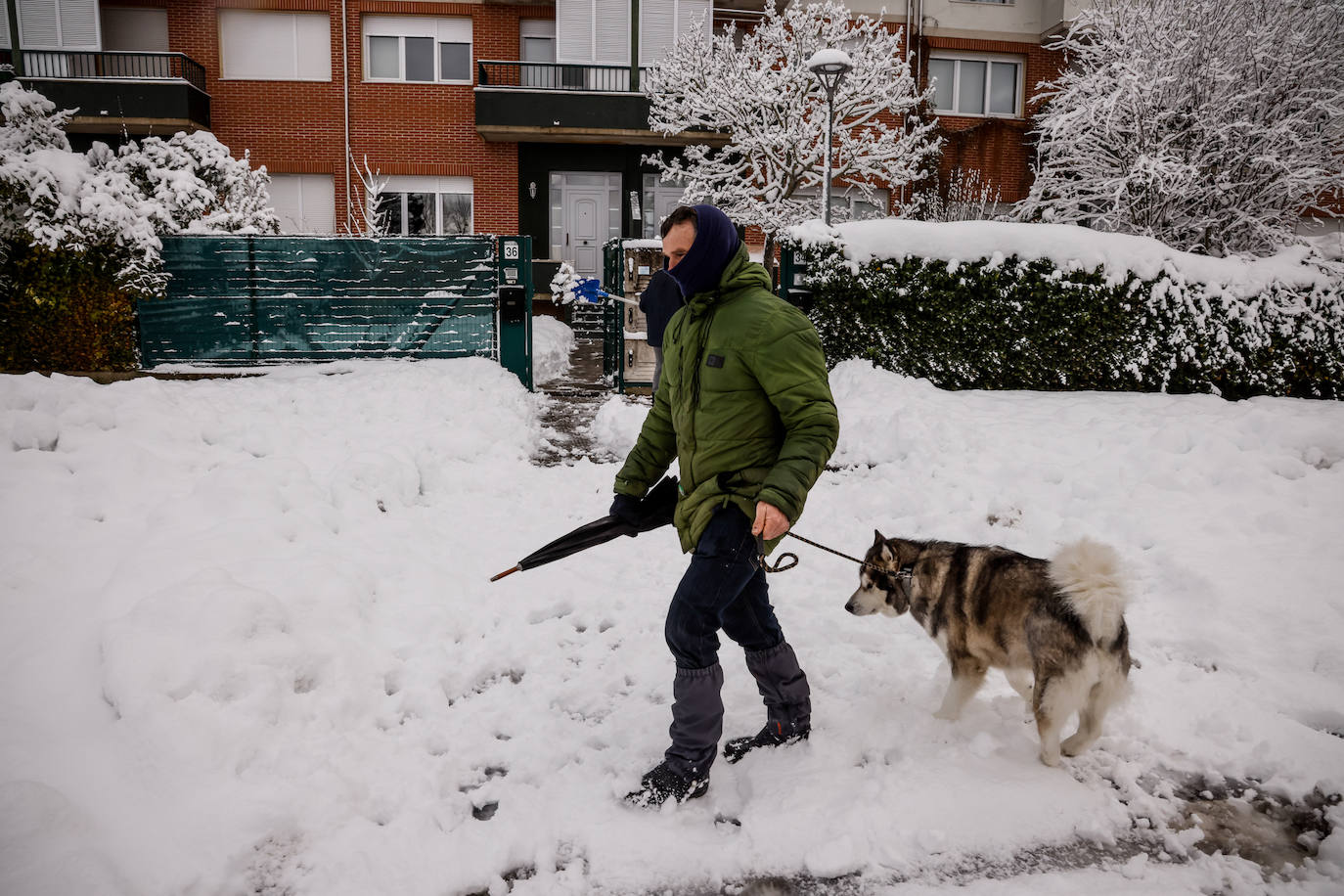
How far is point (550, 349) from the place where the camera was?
15203 millimetres

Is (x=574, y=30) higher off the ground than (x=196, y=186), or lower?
higher

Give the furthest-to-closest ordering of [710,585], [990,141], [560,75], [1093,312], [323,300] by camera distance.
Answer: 1. [990,141]
2. [560,75]
3. [323,300]
4. [1093,312]
5. [710,585]

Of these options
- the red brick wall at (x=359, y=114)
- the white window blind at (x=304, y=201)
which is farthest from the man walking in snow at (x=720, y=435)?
the white window blind at (x=304, y=201)

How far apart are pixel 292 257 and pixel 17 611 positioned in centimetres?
848

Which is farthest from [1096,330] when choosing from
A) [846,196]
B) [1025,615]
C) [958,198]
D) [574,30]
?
[574,30]

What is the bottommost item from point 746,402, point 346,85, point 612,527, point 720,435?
point 612,527

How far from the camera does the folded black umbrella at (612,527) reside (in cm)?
327

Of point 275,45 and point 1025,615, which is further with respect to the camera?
point 275,45

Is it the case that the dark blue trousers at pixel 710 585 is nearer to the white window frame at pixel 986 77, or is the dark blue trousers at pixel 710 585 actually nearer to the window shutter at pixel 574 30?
the window shutter at pixel 574 30

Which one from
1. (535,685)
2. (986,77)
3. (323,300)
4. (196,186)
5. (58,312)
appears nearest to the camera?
(535,685)

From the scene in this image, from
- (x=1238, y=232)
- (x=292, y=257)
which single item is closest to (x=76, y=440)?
(x=292, y=257)

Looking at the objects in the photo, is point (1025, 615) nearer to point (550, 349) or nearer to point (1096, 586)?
point (1096, 586)

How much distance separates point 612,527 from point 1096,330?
7.12 meters

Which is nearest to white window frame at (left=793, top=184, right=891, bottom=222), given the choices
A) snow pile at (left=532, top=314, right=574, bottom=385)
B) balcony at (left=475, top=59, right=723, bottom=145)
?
balcony at (left=475, top=59, right=723, bottom=145)
